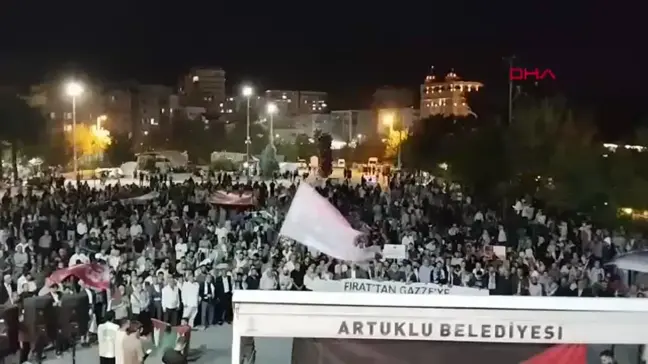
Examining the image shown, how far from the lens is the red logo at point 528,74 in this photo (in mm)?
6871

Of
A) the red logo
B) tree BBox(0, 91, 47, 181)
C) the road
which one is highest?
the red logo

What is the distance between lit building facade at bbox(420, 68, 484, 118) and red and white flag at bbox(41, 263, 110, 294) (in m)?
3.07

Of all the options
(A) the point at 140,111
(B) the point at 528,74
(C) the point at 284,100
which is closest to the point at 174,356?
(A) the point at 140,111

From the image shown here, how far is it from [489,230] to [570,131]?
1.54 meters

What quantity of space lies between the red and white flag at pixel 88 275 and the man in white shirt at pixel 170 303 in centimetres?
41

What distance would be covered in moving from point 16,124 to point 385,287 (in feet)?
9.73

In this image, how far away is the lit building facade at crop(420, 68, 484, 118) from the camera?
6.67m

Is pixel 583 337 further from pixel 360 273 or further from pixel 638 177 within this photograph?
pixel 638 177

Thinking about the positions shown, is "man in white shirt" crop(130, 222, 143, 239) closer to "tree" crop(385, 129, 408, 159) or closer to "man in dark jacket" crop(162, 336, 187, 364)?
"man in dark jacket" crop(162, 336, 187, 364)

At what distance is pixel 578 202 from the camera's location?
245 inches

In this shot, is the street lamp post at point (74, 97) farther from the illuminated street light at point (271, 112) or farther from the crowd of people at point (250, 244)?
the illuminated street light at point (271, 112)

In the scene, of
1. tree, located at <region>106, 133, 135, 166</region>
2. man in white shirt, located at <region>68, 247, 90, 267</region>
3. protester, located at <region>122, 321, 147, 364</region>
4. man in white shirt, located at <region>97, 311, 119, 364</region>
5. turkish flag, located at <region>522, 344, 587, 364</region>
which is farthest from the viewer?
tree, located at <region>106, 133, 135, 166</region>

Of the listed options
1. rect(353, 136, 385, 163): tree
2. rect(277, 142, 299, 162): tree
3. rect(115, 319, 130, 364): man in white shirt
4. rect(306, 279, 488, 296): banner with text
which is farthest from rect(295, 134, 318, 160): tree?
rect(115, 319, 130, 364): man in white shirt

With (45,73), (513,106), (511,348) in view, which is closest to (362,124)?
(513,106)
